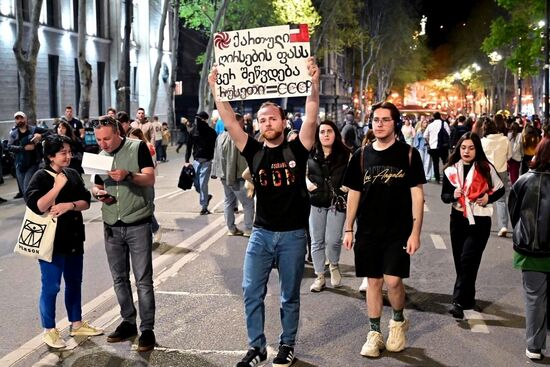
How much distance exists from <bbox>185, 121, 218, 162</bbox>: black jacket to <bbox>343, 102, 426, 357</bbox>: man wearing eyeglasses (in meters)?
7.53

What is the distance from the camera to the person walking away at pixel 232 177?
37.2 feet

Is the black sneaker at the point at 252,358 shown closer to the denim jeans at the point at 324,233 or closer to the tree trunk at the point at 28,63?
the denim jeans at the point at 324,233

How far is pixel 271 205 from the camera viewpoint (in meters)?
5.54

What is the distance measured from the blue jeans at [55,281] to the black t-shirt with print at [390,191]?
2413mm

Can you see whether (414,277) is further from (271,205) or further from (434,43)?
(434,43)

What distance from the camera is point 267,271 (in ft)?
18.5

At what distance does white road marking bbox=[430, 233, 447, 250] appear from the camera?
10837 mm

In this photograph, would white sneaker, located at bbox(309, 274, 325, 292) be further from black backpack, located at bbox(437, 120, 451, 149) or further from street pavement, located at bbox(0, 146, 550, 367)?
black backpack, located at bbox(437, 120, 451, 149)

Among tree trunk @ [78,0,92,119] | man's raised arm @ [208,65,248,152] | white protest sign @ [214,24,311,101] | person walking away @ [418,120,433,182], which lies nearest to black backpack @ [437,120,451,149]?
person walking away @ [418,120,433,182]

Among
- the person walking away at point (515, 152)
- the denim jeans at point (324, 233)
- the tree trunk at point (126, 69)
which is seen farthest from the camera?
the tree trunk at point (126, 69)

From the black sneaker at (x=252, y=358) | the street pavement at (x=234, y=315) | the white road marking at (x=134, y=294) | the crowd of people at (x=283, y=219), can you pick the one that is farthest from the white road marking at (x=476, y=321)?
the white road marking at (x=134, y=294)

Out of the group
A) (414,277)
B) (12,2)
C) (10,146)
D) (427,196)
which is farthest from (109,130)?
(12,2)

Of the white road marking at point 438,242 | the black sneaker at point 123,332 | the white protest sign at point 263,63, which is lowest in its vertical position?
the white road marking at point 438,242

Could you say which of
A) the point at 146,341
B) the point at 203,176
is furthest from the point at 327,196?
the point at 203,176
